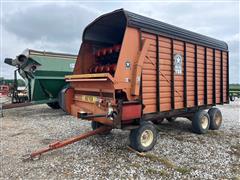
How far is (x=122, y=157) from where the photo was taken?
4.70 metres

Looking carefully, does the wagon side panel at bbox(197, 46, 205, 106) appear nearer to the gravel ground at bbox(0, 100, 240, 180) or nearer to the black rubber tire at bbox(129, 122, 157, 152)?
the gravel ground at bbox(0, 100, 240, 180)

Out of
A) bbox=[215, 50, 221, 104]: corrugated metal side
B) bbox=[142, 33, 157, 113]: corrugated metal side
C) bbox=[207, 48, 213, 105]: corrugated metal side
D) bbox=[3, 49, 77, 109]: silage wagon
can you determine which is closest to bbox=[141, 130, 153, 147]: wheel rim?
bbox=[142, 33, 157, 113]: corrugated metal side

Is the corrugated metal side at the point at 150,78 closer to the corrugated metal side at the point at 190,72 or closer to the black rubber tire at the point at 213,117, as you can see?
the corrugated metal side at the point at 190,72

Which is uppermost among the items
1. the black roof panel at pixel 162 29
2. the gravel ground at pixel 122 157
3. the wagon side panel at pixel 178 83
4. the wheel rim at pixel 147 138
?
the black roof panel at pixel 162 29

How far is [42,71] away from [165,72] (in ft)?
20.3

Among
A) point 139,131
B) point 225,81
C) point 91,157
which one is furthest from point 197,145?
point 225,81

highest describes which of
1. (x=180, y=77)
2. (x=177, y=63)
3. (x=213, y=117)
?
(x=177, y=63)

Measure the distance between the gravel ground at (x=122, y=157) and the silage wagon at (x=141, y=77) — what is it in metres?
0.36

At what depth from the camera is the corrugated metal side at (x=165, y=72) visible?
5361 mm

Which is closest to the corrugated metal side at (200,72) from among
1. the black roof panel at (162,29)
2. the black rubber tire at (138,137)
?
the black roof panel at (162,29)

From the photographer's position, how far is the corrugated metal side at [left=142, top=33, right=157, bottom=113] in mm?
4949

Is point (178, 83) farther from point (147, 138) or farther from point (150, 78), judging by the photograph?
point (147, 138)

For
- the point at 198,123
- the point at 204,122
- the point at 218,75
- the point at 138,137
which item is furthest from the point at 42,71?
the point at 218,75

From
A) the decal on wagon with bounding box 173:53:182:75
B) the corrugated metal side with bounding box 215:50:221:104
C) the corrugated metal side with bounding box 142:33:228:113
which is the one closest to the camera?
the corrugated metal side with bounding box 142:33:228:113
